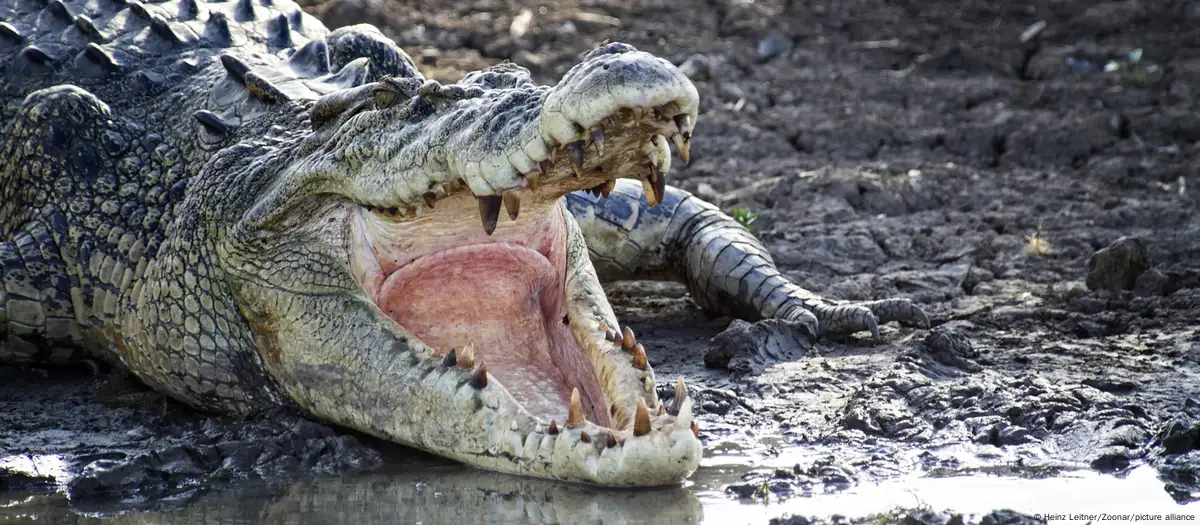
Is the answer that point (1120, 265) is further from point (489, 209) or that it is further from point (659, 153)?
point (489, 209)

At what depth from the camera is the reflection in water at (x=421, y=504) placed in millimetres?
3346

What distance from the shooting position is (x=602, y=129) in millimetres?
3096

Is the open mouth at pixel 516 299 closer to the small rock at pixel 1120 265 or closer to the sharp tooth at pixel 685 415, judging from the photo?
the sharp tooth at pixel 685 415

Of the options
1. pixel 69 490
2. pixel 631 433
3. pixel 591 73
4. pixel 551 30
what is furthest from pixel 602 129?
pixel 551 30

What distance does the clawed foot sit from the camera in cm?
486

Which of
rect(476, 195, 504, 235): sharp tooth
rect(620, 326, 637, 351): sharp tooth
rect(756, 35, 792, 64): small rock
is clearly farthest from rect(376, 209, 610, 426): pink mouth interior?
rect(756, 35, 792, 64): small rock

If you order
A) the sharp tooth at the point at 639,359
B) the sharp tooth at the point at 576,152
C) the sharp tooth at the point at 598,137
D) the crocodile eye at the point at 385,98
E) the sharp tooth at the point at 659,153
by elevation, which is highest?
the crocodile eye at the point at 385,98

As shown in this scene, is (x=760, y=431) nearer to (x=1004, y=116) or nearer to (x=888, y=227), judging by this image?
(x=888, y=227)

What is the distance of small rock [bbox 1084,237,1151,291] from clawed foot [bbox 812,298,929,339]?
0.69m

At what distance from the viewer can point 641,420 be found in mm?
3289

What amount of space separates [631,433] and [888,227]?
311 cm

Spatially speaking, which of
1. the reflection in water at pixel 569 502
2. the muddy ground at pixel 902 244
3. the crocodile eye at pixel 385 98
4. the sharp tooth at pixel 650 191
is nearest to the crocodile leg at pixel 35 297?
the muddy ground at pixel 902 244

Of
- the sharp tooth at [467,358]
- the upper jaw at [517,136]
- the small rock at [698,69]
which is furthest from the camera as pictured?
the small rock at [698,69]

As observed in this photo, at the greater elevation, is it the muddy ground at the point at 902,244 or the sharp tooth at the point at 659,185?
the sharp tooth at the point at 659,185
